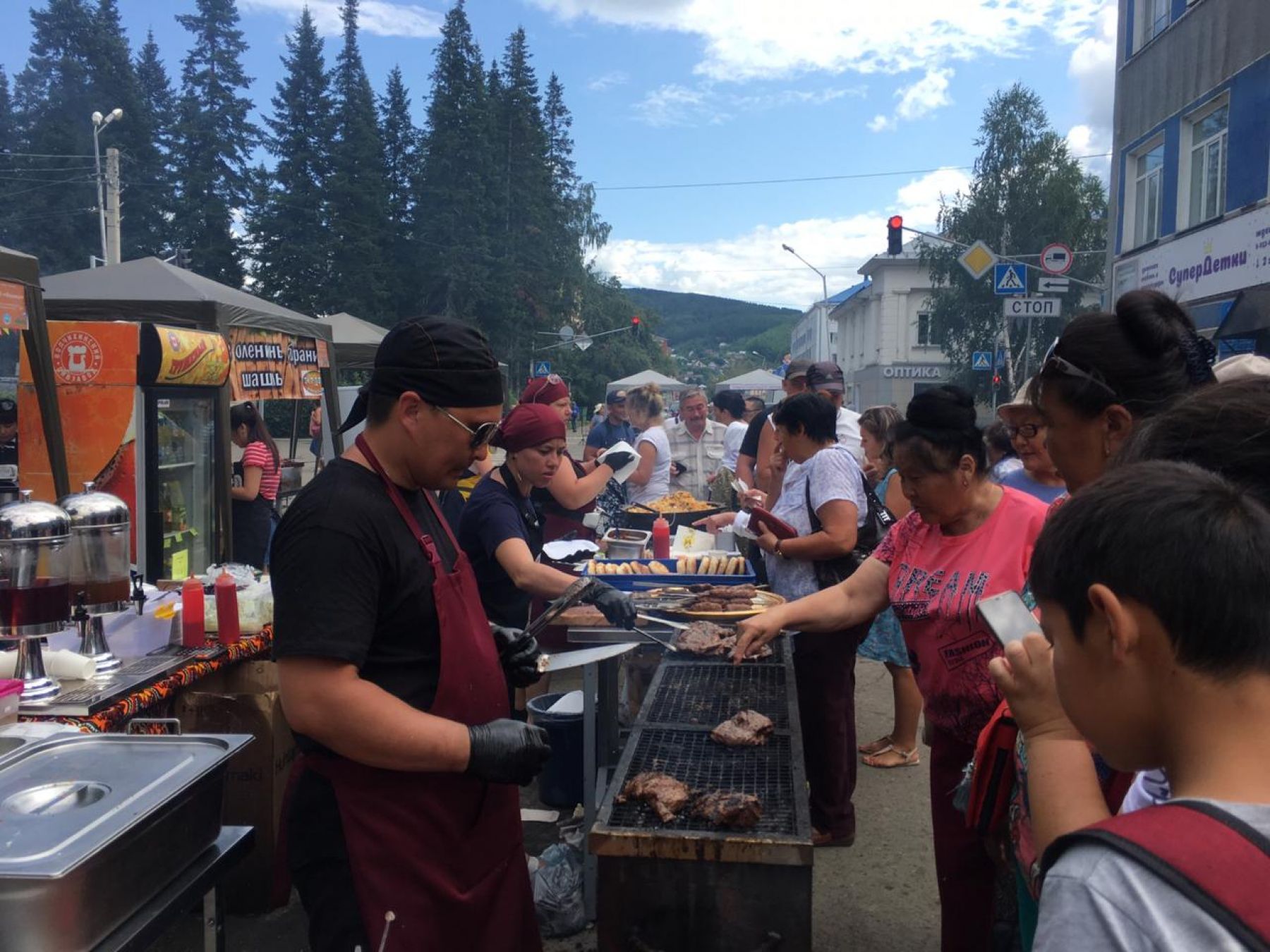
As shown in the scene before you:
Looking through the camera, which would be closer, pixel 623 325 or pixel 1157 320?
pixel 1157 320

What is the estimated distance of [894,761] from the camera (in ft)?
17.5

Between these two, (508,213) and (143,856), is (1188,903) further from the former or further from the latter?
(508,213)

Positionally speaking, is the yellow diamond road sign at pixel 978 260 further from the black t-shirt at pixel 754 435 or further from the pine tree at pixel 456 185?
the pine tree at pixel 456 185

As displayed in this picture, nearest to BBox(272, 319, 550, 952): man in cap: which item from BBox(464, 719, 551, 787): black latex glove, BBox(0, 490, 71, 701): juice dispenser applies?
BBox(464, 719, 551, 787): black latex glove

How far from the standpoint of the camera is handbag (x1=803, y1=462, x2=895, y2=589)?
175 inches

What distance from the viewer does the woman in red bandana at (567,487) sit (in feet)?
17.6

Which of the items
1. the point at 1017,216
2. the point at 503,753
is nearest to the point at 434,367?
the point at 503,753

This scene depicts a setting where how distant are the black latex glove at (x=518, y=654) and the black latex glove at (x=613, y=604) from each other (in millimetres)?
919

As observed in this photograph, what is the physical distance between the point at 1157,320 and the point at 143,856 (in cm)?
256

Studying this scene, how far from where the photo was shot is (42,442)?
640cm

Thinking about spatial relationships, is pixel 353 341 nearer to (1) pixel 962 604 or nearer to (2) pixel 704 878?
(1) pixel 962 604

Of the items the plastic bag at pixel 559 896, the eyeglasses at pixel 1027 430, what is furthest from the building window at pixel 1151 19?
the plastic bag at pixel 559 896

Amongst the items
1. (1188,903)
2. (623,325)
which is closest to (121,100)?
(623,325)

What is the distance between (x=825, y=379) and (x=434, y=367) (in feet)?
20.1
